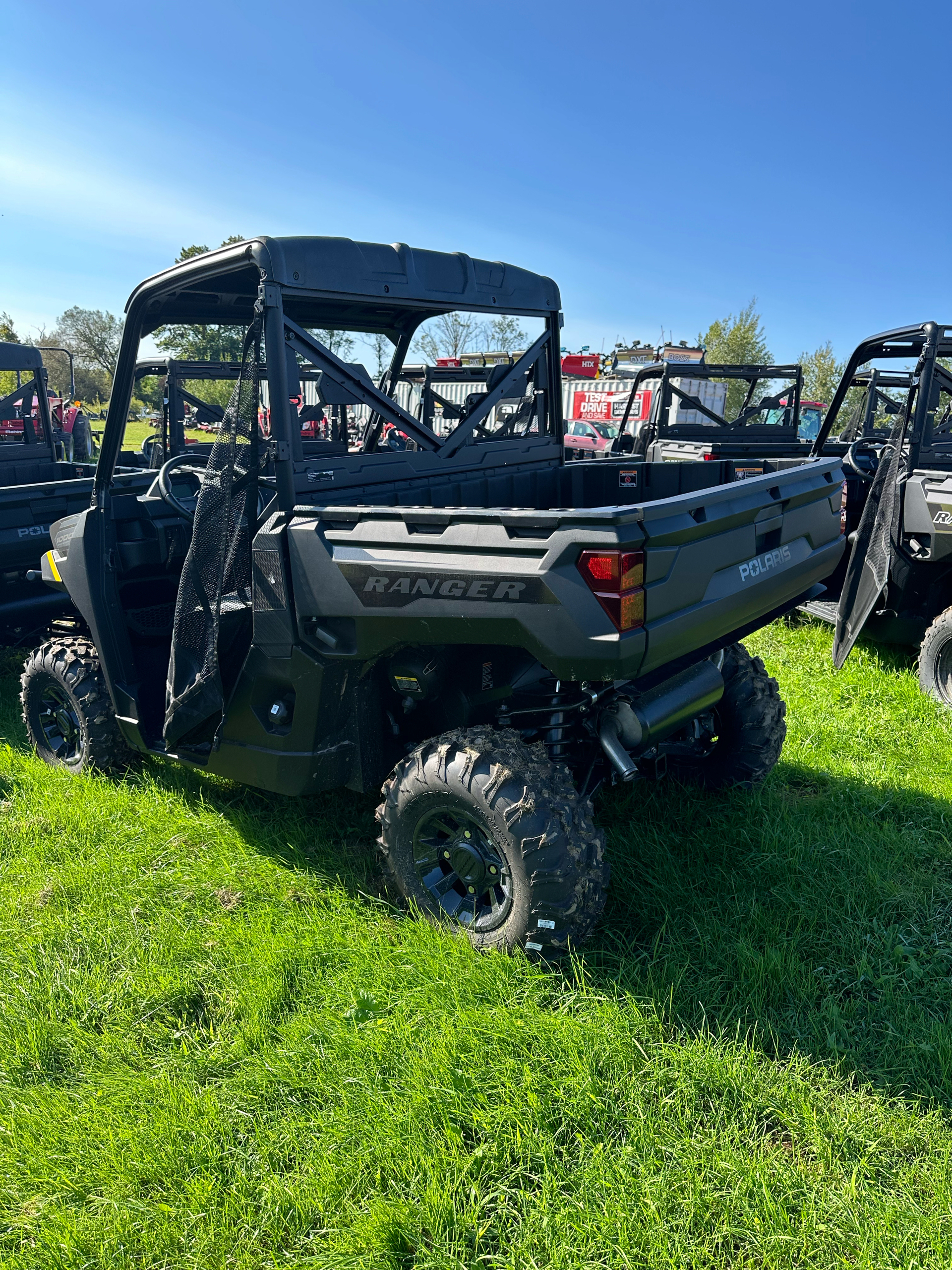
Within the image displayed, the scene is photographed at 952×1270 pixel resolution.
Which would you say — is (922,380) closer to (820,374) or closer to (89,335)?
(820,374)

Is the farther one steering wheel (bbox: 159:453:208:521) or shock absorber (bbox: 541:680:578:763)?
steering wheel (bbox: 159:453:208:521)

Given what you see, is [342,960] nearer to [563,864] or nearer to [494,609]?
[563,864]

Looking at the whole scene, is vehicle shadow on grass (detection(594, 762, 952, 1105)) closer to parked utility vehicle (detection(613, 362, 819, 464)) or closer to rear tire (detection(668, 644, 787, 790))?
rear tire (detection(668, 644, 787, 790))

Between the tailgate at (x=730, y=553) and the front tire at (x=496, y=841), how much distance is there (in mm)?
508

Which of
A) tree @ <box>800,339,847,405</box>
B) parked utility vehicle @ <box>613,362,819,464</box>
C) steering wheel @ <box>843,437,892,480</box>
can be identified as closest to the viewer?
steering wheel @ <box>843,437,892,480</box>

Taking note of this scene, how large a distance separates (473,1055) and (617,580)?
1312mm

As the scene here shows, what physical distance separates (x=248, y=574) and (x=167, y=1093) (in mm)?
1551

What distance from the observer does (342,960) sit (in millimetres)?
2801

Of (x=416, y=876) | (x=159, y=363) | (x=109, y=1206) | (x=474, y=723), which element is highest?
(x=159, y=363)

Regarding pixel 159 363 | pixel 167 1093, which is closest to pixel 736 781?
pixel 167 1093

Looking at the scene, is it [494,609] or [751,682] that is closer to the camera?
[494,609]

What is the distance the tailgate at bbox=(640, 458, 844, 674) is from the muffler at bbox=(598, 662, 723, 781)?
0.25 m

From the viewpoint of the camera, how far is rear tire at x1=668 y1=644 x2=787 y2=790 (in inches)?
144

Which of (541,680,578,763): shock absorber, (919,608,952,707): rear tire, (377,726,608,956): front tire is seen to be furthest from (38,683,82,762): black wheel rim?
(919,608,952,707): rear tire
